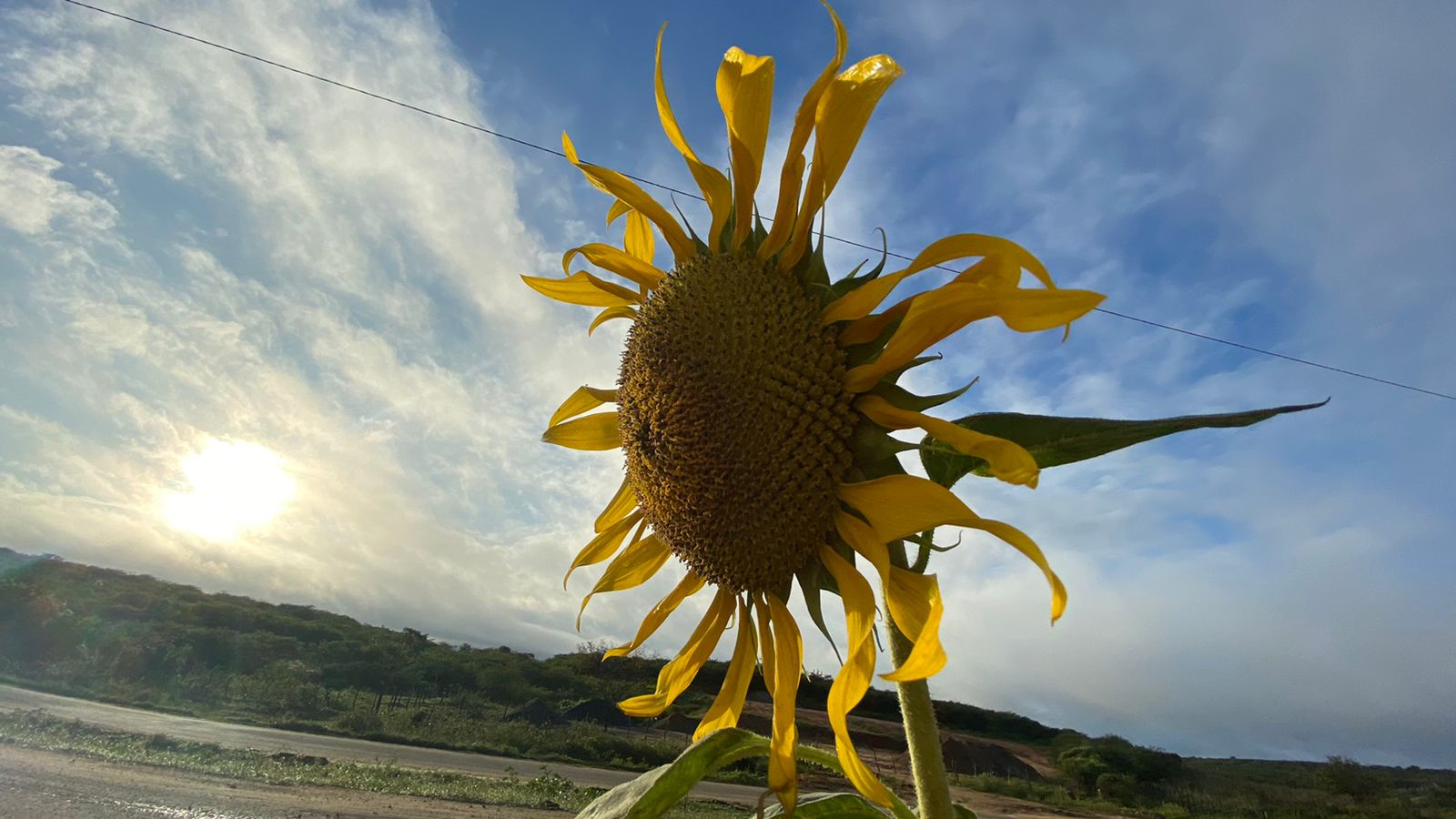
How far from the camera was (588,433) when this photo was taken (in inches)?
79.3

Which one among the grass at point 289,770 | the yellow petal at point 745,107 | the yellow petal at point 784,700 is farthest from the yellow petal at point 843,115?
the grass at point 289,770

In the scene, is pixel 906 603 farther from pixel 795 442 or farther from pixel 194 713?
pixel 194 713

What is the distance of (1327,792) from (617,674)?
51.7 metres

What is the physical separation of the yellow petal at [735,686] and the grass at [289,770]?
31.2 m

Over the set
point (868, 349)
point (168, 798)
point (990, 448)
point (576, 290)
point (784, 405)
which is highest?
point (576, 290)

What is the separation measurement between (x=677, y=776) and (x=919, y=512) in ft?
1.86

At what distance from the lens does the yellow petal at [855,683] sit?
3.99 ft

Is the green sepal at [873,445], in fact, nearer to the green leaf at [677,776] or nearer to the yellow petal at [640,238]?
the green leaf at [677,776]

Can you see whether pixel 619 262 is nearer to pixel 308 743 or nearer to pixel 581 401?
pixel 581 401

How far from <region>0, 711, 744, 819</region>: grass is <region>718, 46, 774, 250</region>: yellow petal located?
3177 centimetres

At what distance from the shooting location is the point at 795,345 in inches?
57.4

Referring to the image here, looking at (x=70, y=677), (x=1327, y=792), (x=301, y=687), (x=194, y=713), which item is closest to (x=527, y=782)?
(x=301, y=687)

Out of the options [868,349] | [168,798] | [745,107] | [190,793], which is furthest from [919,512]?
[190,793]

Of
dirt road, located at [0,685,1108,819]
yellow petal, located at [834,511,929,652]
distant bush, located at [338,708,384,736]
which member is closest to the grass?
dirt road, located at [0,685,1108,819]
